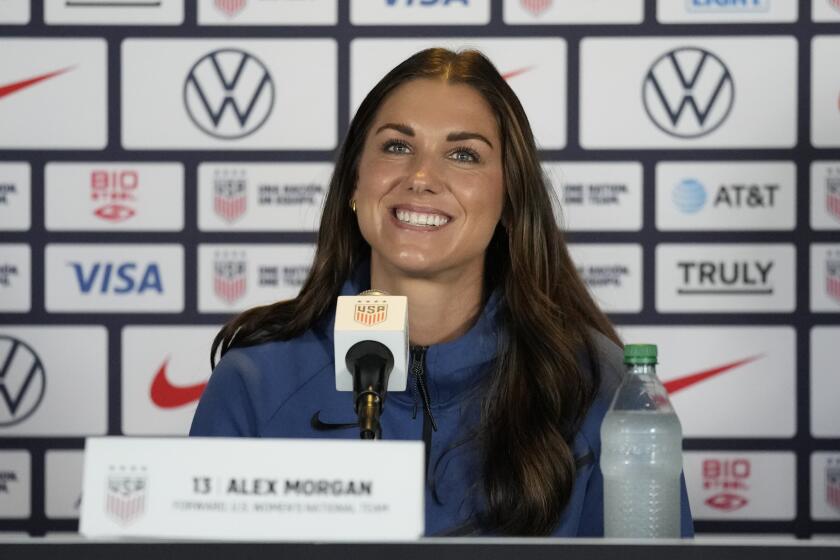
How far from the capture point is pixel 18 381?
8.43 ft

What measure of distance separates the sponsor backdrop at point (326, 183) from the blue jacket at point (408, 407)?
0.99m

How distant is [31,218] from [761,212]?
1.62m

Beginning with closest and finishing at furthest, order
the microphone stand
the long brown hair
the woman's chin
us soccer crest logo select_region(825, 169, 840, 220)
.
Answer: the microphone stand
the long brown hair
the woman's chin
us soccer crest logo select_region(825, 169, 840, 220)

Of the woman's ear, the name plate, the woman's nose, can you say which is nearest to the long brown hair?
the woman's ear

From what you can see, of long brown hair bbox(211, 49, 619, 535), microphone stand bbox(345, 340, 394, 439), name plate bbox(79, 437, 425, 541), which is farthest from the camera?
long brown hair bbox(211, 49, 619, 535)

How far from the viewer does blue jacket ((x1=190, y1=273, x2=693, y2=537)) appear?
1482 mm

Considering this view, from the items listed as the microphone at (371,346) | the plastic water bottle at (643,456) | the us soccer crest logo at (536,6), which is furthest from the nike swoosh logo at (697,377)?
the microphone at (371,346)

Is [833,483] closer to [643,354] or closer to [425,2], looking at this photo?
[425,2]

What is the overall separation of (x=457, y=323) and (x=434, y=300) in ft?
0.18

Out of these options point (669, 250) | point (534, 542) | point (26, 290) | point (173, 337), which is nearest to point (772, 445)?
point (669, 250)

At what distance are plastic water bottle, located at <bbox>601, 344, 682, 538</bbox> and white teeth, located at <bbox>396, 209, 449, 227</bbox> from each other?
17.0 inches

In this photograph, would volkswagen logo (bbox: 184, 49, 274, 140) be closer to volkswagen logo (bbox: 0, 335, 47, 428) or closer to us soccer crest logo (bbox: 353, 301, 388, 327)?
volkswagen logo (bbox: 0, 335, 47, 428)

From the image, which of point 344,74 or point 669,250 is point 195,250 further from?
point 669,250

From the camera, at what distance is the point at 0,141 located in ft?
8.45
